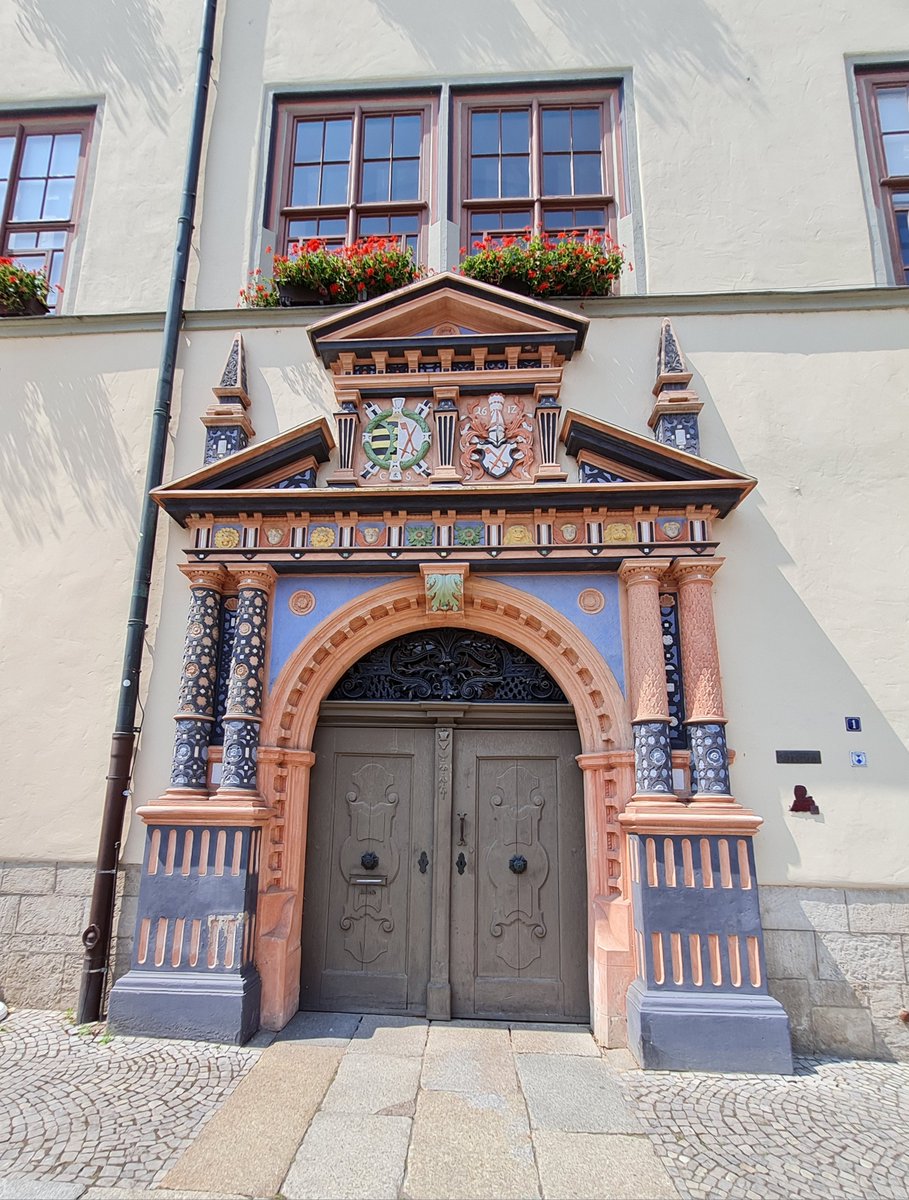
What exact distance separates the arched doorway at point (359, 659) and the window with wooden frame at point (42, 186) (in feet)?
14.3

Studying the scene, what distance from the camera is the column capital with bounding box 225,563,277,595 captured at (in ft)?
17.5

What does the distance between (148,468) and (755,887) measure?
17.5 feet

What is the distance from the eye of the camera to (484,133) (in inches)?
269

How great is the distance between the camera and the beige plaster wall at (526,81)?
621 cm

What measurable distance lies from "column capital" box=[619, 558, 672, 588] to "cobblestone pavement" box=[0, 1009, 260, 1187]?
3843 mm

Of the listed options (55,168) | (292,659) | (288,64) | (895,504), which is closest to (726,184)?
(895,504)

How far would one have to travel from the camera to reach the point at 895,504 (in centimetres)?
552


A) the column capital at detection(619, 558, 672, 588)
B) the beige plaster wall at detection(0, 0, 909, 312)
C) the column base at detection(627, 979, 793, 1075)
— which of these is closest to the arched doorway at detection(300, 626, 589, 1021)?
the column base at detection(627, 979, 793, 1075)

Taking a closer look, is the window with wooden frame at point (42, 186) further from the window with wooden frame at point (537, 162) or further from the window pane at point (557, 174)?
the window pane at point (557, 174)

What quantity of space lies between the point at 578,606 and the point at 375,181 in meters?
4.54

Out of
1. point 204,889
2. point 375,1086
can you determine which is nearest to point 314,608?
point 204,889

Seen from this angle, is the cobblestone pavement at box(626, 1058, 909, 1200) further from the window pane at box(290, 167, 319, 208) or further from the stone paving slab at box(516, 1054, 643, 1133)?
the window pane at box(290, 167, 319, 208)

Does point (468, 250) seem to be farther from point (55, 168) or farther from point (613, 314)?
point (55, 168)

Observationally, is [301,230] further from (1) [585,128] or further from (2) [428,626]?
(2) [428,626]
